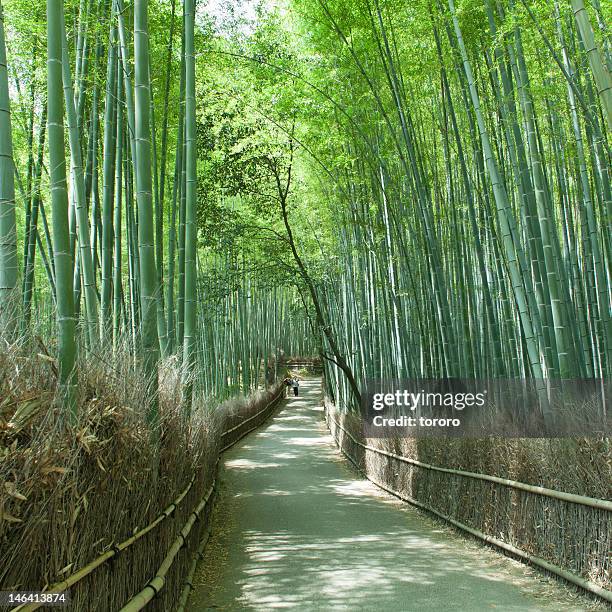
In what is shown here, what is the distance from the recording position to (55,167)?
2.65m

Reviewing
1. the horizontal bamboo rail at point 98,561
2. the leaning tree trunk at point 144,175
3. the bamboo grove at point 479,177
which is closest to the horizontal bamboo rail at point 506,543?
the bamboo grove at point 479,177

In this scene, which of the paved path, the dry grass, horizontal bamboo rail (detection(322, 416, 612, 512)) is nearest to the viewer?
the dry grass

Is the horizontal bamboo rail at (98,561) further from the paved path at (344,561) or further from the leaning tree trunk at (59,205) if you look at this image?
the paved path at (344,561)

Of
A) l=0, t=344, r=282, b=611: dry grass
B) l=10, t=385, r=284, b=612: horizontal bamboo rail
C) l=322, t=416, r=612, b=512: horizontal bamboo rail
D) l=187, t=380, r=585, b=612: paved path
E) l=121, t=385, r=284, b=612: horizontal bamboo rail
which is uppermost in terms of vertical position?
l=0, t=344, r=282, b=611: dry grass

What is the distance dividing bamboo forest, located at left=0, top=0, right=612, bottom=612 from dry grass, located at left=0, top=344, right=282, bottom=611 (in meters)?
0.01

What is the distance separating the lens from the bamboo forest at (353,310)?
8.11 ft

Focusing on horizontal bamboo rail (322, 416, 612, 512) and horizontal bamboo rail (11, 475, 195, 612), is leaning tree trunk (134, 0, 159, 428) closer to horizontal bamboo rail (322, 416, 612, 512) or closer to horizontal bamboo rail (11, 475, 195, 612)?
horizontal bamboo rail (11, 475, 195, 612)

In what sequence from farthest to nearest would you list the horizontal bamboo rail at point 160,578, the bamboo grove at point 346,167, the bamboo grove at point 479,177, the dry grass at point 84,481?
1. the bamboo grove at point 479,177
2. the bamboo grove at point 346,167
3. the horizontal bamboo rail at point 160,578
4. the dry grass at point 84,481

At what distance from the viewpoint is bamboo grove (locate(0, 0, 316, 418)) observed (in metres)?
2.63

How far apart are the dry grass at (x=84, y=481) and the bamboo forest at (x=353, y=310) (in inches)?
0.5

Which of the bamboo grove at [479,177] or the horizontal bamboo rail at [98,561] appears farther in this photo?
the bamboo grove at [479,177]

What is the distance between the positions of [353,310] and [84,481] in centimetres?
879

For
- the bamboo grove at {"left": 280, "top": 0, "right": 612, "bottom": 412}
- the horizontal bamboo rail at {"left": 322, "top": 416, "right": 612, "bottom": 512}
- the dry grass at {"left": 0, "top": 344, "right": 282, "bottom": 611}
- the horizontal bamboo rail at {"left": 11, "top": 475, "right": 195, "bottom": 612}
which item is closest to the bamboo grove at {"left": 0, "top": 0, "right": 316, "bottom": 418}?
the dry grass at {"left": 0, "top": 344, "right": 282, "bottom": 611}

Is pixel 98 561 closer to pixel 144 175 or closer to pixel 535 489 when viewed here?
pixel 144 175
